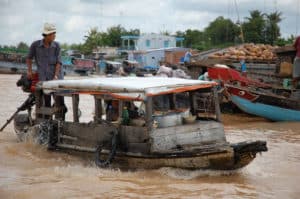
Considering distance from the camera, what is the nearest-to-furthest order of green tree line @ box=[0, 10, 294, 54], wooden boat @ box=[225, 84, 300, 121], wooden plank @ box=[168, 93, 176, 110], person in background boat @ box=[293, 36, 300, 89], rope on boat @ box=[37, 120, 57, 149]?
1. wooden plank @ box=[168, 93, 176, 110]
2. rope on boat @ box=[37, 120, 57, 149]
3. wooden boat @ box=[225, 84, 300, 121]
4. person in background boat @ box=[293, 36, 300, 89]
5. green tree line @ box=[0, 10, 294, 54]

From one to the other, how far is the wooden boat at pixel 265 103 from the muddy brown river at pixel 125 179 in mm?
4671

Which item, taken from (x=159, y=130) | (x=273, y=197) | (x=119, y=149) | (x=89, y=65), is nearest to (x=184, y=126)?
(x=159, y=130)

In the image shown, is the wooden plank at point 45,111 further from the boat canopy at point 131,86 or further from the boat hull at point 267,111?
the boat hull at point 267,111

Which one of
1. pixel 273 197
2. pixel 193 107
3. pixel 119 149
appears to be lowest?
pixel 273 197

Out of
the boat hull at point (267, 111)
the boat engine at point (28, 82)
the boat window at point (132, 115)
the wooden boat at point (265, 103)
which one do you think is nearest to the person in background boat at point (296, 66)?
the wooden boat at point (265, 103)

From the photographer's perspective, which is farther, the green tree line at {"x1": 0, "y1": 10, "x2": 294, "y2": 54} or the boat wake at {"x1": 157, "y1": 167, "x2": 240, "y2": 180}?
the green tree line at {"x1": 0, "y1": 10, "x2": 294, "y2": 54}

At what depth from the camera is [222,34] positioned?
49.9 metres

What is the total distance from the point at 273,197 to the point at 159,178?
54.3 inches

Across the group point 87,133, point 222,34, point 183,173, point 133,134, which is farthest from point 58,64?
point 222,34

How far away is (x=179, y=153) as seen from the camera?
21.4 ft

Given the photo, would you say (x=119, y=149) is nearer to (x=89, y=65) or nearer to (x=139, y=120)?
(x=139, y=120)

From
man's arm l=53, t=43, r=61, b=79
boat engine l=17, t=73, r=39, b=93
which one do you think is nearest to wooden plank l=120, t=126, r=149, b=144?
man's arm l=53, t=43, r=61, b=79

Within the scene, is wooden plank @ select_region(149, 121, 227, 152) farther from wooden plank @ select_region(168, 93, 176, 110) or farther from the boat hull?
the boat hull

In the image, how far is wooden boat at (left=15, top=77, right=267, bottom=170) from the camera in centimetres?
659
